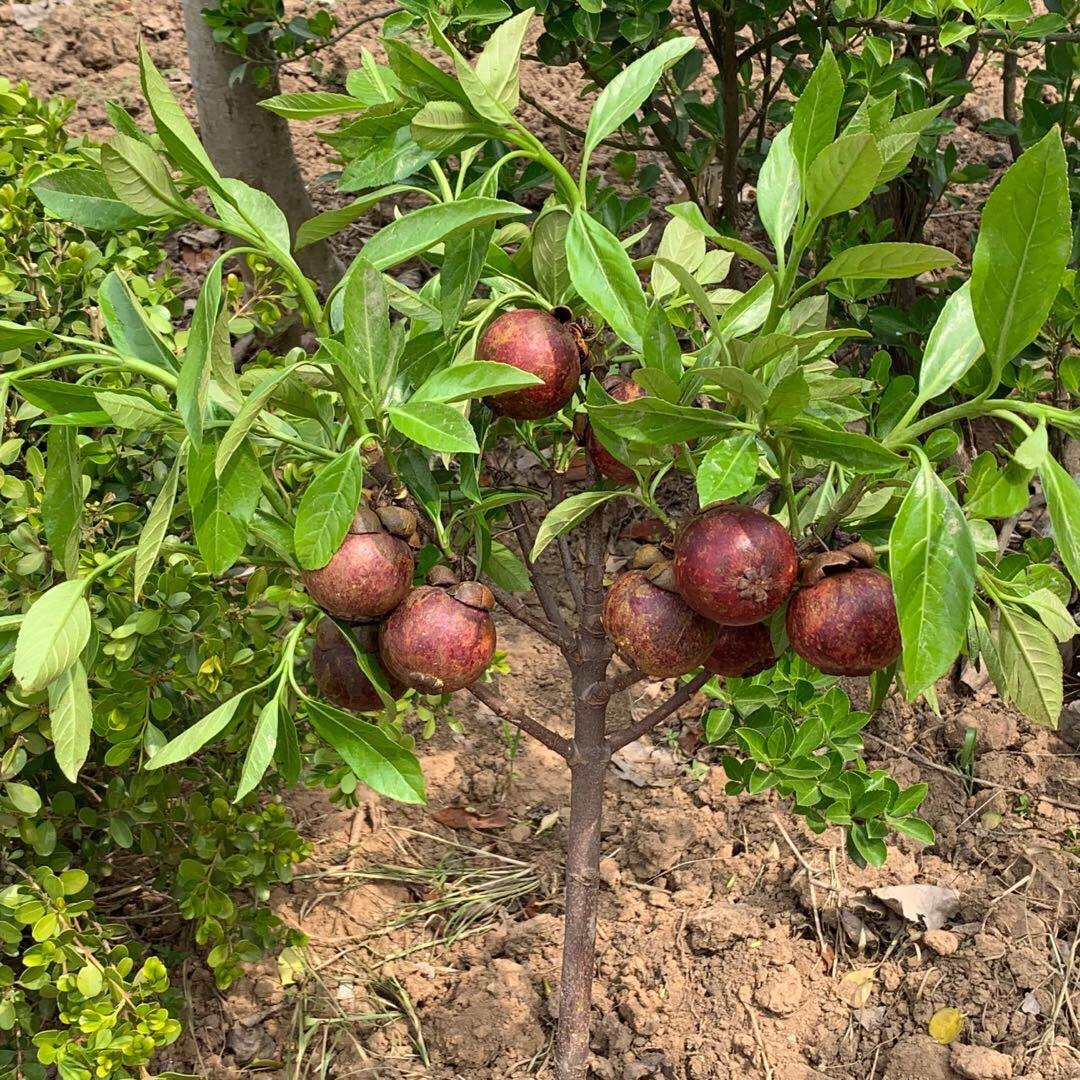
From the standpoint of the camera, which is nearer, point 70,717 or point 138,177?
point 138,177

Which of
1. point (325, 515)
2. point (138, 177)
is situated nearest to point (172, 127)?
point (138, 177)

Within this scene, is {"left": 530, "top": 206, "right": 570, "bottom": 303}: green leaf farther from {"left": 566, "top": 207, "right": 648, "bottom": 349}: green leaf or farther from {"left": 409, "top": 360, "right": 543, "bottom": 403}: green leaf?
{"left": 409, "top": 360, "right": 543, "bottom": 403}: green leaf

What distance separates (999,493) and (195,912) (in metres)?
1.49

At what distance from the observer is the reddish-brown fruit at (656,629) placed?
1.33 meters

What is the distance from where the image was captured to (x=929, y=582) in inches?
41.6

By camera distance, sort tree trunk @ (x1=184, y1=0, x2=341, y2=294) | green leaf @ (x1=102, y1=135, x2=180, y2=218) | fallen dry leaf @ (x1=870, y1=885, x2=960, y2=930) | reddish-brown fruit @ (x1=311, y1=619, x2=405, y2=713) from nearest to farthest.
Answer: green leaf @ (x1=102, y1=135, x2=180, y2=218)
reddish-brown fruit @ (x1=311, y1=619, x2=405, y2=713)
fallen dry leaf @ (x1=870, y1=885, x2=960, y2=930)
tree trunk @ (x1=184, y1=0, x2=341, y2=294)

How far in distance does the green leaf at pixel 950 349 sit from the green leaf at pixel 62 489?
3.01 ft

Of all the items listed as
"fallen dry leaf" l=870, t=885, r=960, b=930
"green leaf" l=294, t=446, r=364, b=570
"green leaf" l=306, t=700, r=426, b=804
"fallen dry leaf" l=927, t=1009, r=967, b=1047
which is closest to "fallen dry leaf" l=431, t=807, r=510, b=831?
"fallen dry leaf" l=870, t=885, r=960, b=930

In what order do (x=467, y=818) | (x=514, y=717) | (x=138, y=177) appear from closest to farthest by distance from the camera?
(x=138, y=177) → (x=514, y=717) → (x=467, y=818)

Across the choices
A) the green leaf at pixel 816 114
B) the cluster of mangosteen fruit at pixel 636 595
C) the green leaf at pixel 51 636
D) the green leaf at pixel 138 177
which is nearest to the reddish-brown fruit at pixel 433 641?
the cluster of mangosteen fruit at pixel 636 595

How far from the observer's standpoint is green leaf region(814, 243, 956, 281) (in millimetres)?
1104

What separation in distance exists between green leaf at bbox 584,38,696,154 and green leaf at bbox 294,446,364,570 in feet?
1.49

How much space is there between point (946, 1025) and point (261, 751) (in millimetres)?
1509

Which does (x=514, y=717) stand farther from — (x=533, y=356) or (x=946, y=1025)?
(x=946, y=1025)
